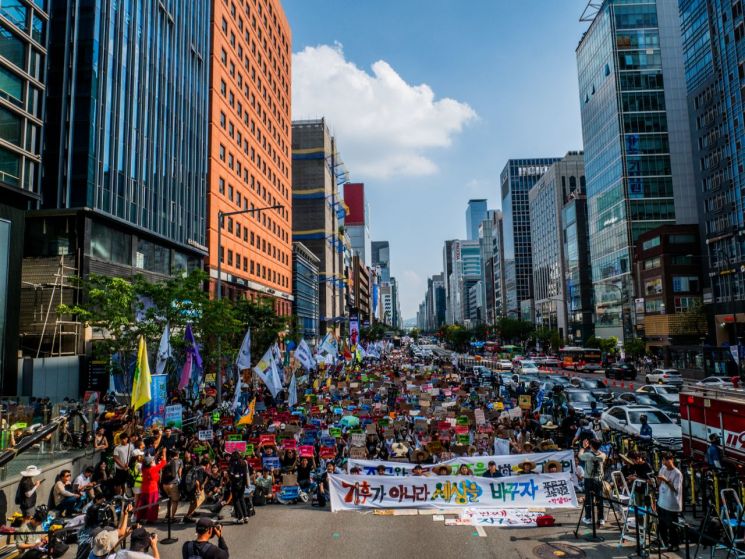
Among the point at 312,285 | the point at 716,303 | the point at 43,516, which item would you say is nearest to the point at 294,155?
the point at 312,285

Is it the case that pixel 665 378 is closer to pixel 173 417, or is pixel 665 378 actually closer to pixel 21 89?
pixel 173 417

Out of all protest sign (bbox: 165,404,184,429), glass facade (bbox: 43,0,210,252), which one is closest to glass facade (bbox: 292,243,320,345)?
glass facade (bbox: 43,0,210,252)

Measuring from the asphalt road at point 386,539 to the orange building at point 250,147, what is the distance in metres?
38.2

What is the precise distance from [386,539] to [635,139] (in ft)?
308

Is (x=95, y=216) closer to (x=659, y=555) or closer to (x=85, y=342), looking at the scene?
(x=85, y=342)

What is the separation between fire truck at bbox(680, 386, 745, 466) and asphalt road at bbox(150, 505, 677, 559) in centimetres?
440

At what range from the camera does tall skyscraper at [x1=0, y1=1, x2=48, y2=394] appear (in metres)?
25.6

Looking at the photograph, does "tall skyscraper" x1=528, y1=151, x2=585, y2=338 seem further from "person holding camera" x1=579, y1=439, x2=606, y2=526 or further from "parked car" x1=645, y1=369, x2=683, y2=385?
"person holding camera" x1=579, y1=439, x2=606, y2=526

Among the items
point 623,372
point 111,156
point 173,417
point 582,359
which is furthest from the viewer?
point 582,359

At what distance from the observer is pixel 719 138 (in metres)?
69.4

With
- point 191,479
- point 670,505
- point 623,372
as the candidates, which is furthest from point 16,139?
point 623,372

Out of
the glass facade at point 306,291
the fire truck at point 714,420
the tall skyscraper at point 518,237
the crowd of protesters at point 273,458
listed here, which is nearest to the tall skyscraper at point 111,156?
the crowd of protesters at point 273,458

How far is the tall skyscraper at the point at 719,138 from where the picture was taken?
210 ft

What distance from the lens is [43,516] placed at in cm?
1220
